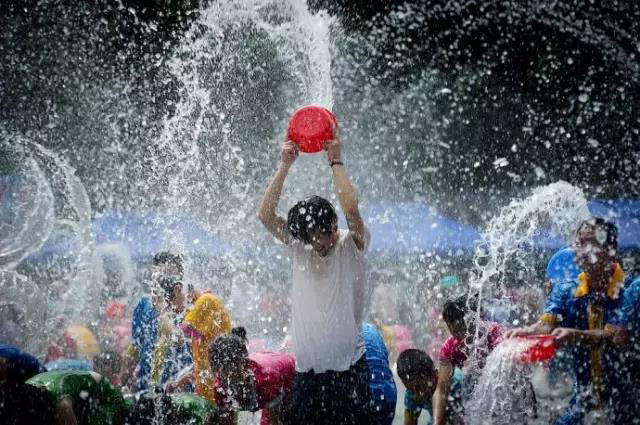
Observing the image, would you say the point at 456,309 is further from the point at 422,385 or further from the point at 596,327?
the point at 596,327

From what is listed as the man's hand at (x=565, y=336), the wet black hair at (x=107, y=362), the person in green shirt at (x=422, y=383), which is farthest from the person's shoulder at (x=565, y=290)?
the wet black hair at (x=107, y=362)

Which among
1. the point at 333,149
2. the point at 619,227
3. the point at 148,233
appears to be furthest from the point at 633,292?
the point at 148,233

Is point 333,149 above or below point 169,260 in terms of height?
above

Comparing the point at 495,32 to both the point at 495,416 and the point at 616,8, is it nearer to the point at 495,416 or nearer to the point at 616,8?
the point at 616,8

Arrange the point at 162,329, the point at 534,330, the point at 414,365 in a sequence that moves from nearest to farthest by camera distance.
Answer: the point at 534,330, the point at 414,365, the point at 162,329

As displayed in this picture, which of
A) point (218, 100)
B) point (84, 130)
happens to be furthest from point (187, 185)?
point (84, 130)

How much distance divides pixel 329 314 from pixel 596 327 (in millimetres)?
1528

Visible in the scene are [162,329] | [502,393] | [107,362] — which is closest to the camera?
[502,393]

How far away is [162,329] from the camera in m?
4.23

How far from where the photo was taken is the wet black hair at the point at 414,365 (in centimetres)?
348

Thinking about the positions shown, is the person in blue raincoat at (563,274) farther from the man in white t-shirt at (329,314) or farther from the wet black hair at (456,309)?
the man in white t-shirt at (329,314)

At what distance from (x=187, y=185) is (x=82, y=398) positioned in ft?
18.8

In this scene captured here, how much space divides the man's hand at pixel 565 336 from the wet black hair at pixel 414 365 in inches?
31.8

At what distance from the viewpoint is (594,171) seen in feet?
44.0
